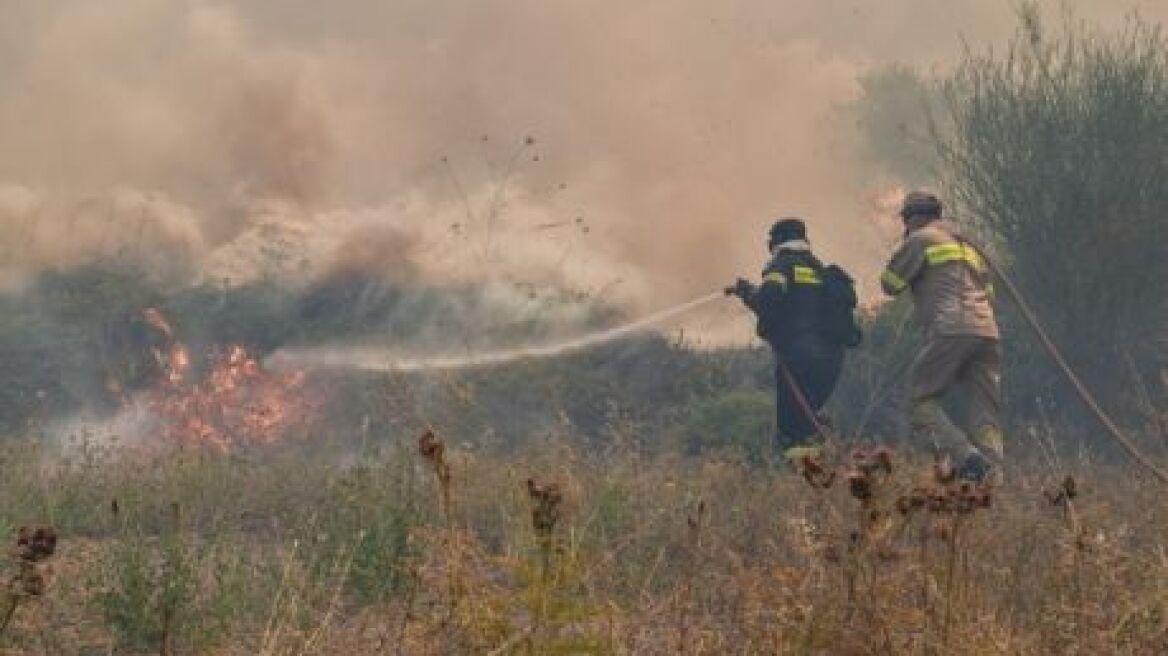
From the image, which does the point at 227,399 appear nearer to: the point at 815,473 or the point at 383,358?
the point at 383,358

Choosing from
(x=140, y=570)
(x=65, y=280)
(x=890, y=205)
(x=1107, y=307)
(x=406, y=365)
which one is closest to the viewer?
(x=140, y=570)

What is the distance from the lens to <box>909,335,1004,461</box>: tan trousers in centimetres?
710

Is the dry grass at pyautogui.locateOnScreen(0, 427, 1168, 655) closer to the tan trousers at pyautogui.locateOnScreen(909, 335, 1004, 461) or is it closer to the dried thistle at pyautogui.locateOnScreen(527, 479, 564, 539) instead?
the dried thistle at pyautogui.locateOnScreen(527, 479, 564, 539)

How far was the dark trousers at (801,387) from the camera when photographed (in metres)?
8.39

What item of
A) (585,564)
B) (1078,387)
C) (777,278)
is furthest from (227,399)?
(585,564)

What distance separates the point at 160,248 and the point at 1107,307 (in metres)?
12.4

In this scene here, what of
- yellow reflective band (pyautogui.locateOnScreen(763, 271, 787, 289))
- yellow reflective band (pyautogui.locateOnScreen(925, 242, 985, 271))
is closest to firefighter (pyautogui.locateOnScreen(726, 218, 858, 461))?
yellow reflective band (pyautogui.locateOnScreen(763, 271, 787, 289))

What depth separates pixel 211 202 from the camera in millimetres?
17750

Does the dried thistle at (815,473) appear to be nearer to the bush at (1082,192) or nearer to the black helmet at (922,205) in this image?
the black helmet at (922,205)

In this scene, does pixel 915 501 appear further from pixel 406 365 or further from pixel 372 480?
pixel 406 365

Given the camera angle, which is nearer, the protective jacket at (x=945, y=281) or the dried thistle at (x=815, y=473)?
the dried thistle at (x=815, y=473)

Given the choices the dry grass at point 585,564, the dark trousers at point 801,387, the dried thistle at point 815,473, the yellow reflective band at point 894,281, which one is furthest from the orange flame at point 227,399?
the dried thistle at point 815,473

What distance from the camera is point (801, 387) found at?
8.51m

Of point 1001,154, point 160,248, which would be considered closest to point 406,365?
point 160,248
